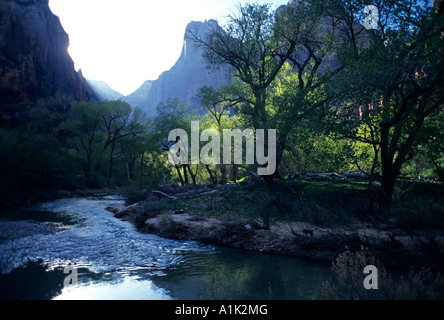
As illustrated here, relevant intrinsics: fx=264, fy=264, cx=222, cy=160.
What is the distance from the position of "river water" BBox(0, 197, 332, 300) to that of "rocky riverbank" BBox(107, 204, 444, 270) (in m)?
0.56

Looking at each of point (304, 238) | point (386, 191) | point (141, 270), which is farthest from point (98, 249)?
point (386, 191)

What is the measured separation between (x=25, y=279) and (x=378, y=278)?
26.4ft

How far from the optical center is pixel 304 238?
29.4 feet

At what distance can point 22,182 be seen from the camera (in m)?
24.3

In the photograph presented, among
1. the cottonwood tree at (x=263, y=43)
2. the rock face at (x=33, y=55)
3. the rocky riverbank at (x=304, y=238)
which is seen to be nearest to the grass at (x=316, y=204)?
the rocky riverbank at (x=304, y=238)

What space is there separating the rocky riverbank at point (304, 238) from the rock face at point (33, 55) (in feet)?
164

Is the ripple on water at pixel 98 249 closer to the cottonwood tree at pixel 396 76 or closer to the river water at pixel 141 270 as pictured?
the river water at pixel 141 270

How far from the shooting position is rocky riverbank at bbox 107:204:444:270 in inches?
271

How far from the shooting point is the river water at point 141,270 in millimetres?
5883

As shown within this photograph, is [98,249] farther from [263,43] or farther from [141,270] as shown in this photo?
[263,43]

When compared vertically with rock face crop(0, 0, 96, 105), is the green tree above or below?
below

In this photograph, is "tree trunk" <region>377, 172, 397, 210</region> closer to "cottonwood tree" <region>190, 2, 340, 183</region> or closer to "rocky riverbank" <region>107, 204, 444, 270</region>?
"rocky riverbank" <region>107, 204, 444, 270</region>

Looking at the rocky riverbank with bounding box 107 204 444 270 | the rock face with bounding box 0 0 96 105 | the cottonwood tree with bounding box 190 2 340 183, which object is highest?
the rock face with bounding box 0 0 96 105

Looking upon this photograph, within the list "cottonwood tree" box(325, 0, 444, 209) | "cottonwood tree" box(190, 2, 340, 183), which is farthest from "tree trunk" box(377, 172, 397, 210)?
"cottonwood tree" box(190, 2, 340, 183)
